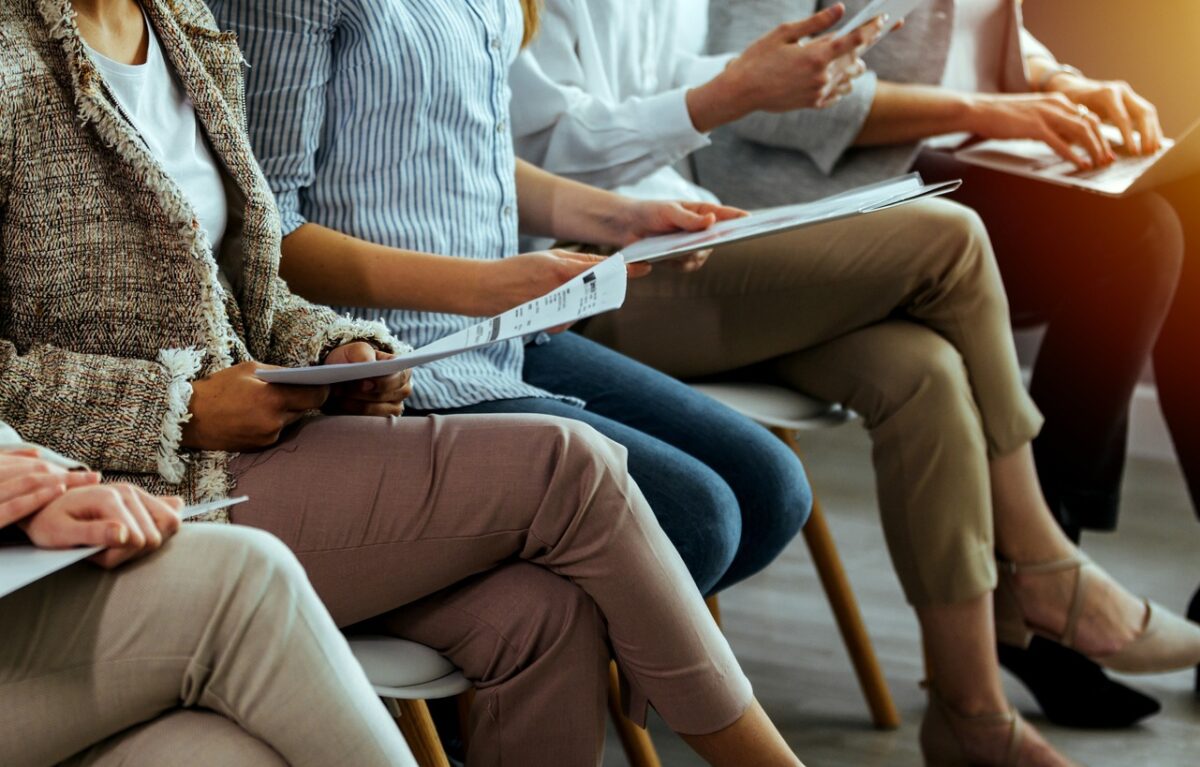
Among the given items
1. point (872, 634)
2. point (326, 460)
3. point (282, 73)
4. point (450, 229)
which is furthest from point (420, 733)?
point (872, 634)

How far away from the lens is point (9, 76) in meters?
0.88

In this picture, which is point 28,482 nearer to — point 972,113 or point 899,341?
point 899,341

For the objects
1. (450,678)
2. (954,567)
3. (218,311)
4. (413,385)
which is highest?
(218,311)

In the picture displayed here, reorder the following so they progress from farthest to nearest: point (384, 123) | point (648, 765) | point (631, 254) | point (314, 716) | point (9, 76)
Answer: point (648, 765), point (384, 123), point (631, 254), point (9, 76), point (314, 716)

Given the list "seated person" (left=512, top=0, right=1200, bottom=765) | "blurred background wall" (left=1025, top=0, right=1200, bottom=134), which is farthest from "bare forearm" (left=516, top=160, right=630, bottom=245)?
"blurred background wall" (left=1025, top=0, right=1200, bottom=134)

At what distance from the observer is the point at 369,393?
40.5 inches

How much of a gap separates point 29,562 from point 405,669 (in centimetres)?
29

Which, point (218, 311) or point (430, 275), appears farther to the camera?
point (430, 275)

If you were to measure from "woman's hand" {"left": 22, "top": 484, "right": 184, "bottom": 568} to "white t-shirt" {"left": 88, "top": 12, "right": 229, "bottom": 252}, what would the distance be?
0.27 m

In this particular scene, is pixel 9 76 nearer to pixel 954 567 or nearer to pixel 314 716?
pixel 314 716

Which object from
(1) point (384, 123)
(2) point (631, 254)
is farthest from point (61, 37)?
(2) point (631, 254)

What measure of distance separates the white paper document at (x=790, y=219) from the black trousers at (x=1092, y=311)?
0.72m

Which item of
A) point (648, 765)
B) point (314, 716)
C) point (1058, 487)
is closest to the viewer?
point (314, 716)

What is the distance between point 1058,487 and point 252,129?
1.18 metres
